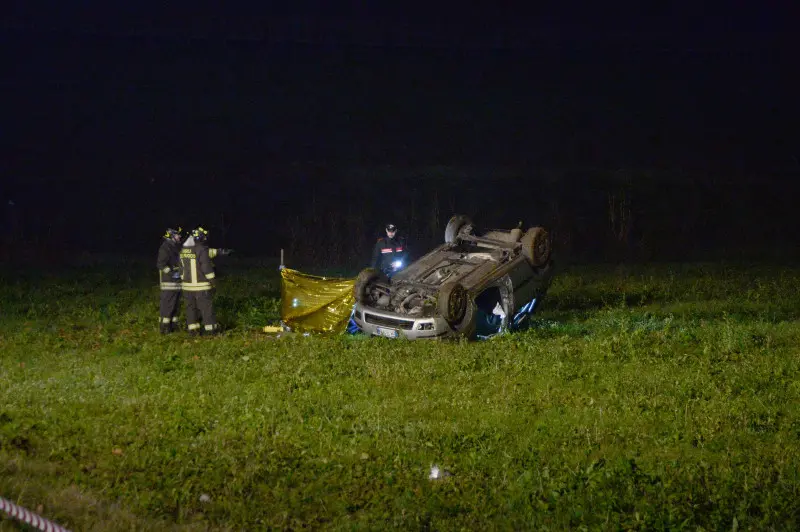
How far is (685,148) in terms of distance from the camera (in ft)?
160

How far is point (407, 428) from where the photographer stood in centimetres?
996

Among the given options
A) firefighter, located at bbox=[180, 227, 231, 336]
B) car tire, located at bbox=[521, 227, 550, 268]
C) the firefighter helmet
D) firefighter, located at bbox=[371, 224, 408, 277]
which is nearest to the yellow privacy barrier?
firefighter, located at bbox=[180, 227, 231, 336]

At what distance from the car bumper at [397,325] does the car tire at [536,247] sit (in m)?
2.07

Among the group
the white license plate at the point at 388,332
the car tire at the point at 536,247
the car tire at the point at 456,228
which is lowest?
the white license plate at the point at 388,332

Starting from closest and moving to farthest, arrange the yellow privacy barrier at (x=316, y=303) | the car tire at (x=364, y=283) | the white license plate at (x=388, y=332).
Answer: the white license plate at (x=388, y=332), the car tire at (x=364, y=283), the yellow privacy barrier at (x=316, y=303)

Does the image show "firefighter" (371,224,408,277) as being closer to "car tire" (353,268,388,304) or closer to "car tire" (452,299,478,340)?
"car tire" (353,268,388,304)

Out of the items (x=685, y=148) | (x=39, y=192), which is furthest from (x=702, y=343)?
(x=685, y=148)

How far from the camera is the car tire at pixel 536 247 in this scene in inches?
613

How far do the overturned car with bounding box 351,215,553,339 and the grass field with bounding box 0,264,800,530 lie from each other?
20.7 inches

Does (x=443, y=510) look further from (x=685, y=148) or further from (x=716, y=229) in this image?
(x=685, y=148)

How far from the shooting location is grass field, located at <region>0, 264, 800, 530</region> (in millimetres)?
7953

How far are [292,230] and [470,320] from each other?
15.7 m

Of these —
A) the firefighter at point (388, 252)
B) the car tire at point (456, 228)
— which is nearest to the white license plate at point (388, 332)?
the car tire at point (456, 228)

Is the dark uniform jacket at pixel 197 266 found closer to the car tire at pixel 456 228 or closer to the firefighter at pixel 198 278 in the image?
the firefighter at pixel 198 278
